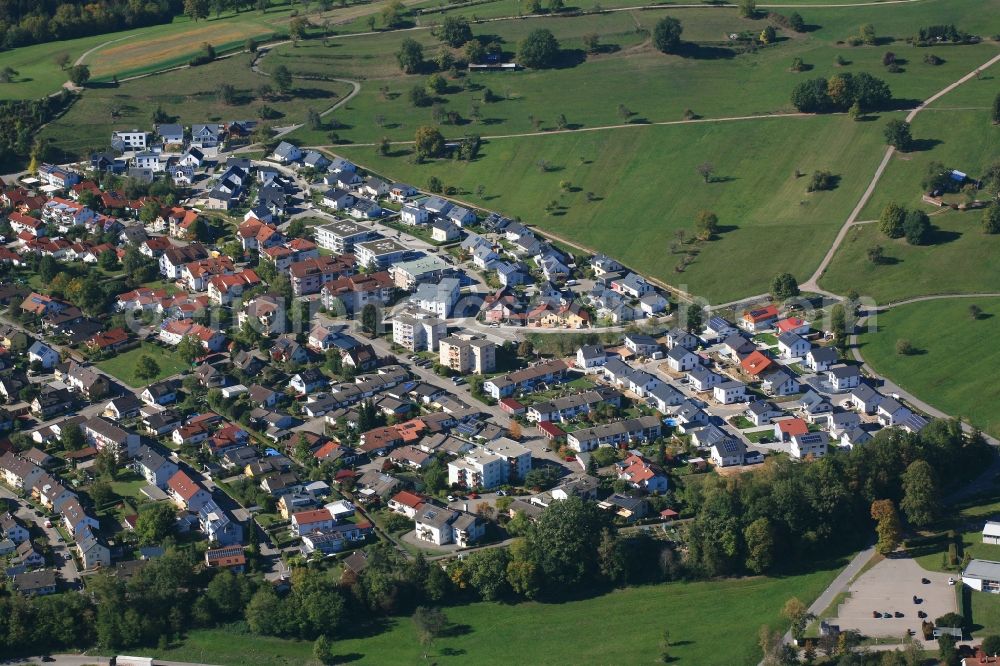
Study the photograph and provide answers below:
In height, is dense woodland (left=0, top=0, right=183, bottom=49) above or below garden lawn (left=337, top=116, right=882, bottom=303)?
above

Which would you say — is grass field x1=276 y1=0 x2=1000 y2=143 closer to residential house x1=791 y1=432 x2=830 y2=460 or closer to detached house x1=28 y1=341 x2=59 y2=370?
detached house x1=28 y1=341 x2=59 y2=370

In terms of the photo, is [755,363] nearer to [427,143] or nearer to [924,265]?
[924,265]

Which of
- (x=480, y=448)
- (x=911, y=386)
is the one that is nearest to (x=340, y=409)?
(x=480, y=448)

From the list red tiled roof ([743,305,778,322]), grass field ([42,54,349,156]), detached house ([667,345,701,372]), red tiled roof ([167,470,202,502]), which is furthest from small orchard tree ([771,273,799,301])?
grass field ([42,54,349,156])

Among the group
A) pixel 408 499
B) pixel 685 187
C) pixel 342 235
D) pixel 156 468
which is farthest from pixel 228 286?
pixel 685 187

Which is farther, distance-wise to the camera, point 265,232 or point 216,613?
point 265,232

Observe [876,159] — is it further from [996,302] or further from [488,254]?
[488,254]
